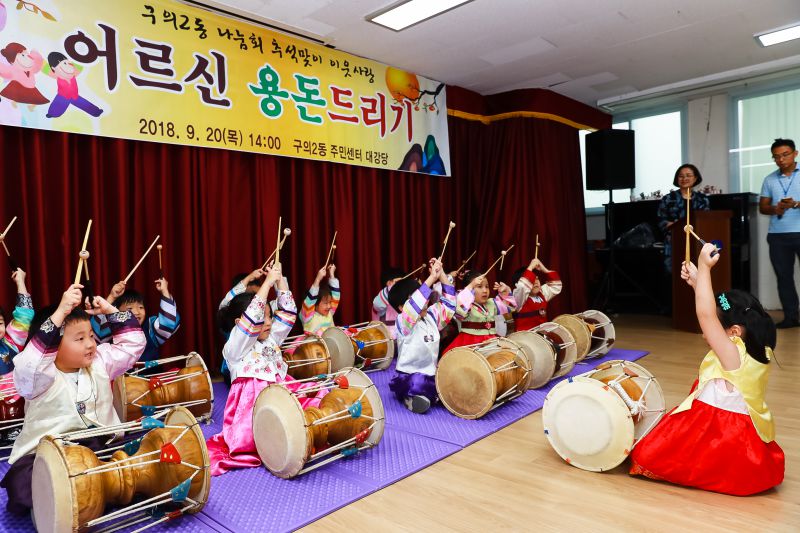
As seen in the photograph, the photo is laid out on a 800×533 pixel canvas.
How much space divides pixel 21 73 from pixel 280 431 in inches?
100

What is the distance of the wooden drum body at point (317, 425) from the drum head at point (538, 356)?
1.28m

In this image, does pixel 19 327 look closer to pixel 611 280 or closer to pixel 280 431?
pixel 280 431

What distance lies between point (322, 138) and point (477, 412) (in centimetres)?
266

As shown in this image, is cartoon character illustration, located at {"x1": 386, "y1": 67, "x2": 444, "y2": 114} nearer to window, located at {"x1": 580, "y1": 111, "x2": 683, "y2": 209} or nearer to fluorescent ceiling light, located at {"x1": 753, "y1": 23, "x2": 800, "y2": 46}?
window, located at {"x1": 580, "y1": 111, "x2": 683, "y2": 209}

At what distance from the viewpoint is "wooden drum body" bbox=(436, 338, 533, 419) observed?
2.89 m

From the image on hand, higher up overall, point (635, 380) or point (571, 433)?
point (635, 380)

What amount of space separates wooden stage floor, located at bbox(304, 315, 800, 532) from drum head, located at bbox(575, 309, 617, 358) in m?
1.68

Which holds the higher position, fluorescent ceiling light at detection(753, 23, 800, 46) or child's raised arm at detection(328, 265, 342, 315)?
fluorescent ceiling light at detection(753, 23, 800, 46)

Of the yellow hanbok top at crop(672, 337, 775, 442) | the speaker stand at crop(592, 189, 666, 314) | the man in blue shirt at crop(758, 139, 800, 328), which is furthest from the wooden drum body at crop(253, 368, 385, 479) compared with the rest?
the speaker stand at crop(592, 189, 666, 314)

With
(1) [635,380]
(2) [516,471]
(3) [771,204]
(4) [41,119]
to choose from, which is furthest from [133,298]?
(3) [771,204]

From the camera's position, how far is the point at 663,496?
6.85 ft

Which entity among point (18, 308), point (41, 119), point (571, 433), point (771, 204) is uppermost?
point (41, 119)

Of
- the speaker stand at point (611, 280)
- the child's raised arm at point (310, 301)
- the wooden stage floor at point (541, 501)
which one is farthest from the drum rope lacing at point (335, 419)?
the speaker stand at point (611, 280)

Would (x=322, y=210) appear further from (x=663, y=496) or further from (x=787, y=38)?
(x=787, y=38)
